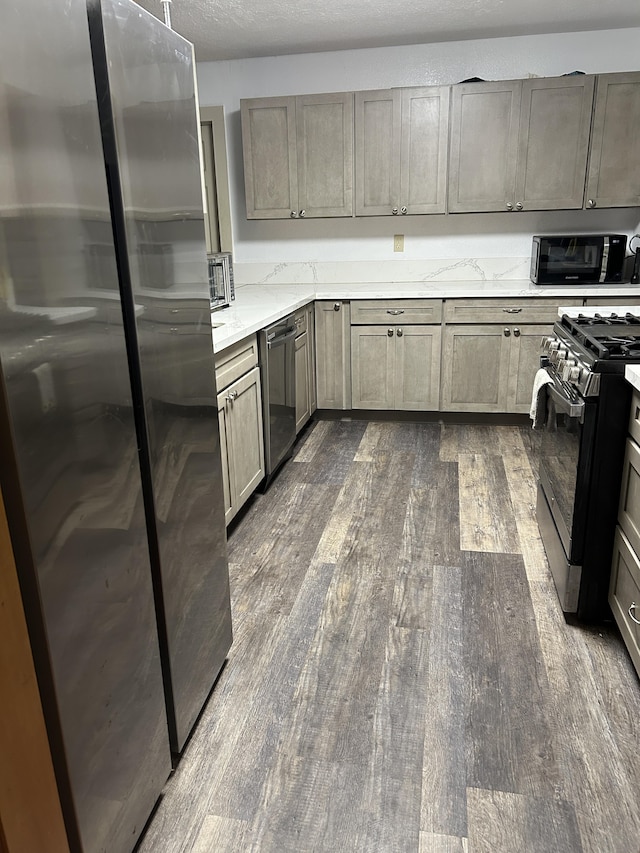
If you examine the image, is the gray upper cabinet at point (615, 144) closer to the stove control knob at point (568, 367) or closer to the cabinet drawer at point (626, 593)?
the stove control knob at point (568, 367)

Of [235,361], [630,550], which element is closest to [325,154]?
[235,361]

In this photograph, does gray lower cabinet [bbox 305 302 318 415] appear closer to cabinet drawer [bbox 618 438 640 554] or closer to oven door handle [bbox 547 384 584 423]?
oven door handle [bbox 547 384 584 423]

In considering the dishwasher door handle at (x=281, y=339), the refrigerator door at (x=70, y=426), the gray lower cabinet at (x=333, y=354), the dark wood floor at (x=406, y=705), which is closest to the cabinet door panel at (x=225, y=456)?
the dark wood floor at (x=406, y=705)

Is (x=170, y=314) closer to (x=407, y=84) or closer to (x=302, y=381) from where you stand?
(x=302, y=381)

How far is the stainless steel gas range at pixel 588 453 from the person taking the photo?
6.58 feet

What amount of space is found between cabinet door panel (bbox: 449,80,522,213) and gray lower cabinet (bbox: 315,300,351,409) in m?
1.07

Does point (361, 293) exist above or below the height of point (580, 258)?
below

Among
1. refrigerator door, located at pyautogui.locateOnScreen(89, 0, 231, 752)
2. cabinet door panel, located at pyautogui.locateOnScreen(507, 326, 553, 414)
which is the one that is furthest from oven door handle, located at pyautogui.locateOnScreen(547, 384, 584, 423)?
cabinet door panel, located at pyautogui.locateOnScreen(507, 326, 553, 414)

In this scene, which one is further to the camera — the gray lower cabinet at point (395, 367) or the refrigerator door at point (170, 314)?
the gray lower cabinet at point (395, 367)

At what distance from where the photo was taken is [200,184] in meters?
1.67

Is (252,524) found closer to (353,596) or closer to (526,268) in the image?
(353,596)

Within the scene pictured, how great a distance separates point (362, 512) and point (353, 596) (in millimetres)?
741

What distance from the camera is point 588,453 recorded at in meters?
2.06

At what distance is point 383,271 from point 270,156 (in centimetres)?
112
